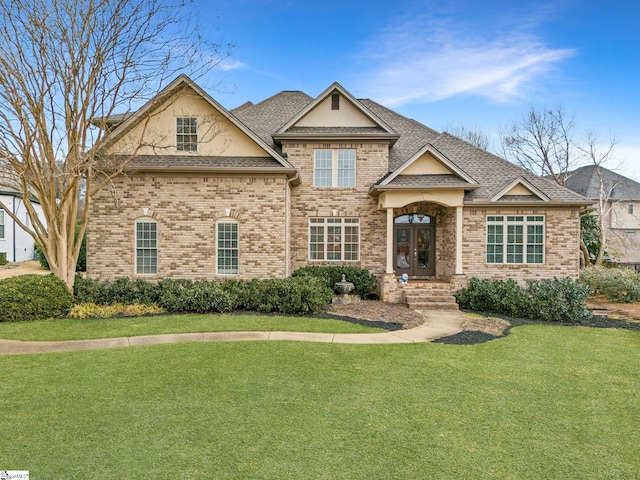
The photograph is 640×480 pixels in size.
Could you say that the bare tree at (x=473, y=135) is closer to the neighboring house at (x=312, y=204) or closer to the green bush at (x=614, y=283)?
the neighboring house at (x=312, y=204)

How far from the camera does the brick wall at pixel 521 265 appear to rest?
1460cm

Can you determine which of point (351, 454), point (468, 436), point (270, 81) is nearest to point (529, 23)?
point (270, 81)

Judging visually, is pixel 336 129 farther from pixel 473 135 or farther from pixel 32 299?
pixel 473 135

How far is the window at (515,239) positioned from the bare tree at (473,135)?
923 inches

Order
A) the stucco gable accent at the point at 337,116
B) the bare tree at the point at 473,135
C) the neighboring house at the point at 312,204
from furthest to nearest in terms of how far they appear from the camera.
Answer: the bare tree at the point at 473,135, the stucco gable accent at the point at 337,116, the neighboring house at the point at 312,204

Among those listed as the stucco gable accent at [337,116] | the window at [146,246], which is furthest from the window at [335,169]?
the window at [146,246]

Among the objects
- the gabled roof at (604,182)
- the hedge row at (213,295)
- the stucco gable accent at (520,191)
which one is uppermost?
the gabled roof at (604,182)

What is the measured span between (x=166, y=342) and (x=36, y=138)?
8.20 metres

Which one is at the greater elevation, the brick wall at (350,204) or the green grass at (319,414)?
the brick wall at (350,204)

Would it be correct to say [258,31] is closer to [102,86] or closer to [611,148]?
[102,86]

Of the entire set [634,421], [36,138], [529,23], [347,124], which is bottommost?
[634,421]

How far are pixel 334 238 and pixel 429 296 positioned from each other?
454cm

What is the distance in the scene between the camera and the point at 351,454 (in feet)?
12.7

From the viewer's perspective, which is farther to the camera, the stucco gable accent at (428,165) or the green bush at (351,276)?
the green bush at (351,276)
